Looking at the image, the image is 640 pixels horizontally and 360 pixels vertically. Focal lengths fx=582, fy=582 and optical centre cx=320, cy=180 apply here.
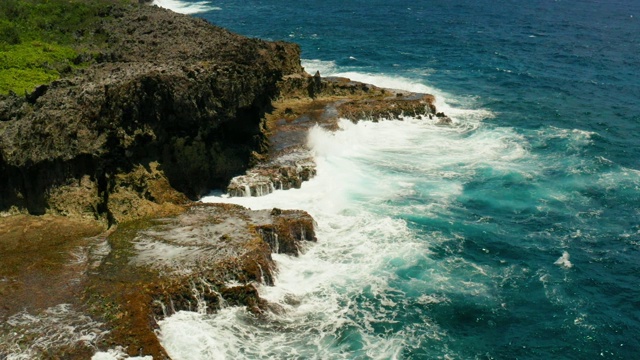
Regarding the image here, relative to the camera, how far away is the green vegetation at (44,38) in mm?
37469

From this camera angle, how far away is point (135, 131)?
106ft

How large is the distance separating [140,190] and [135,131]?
3.32 metres

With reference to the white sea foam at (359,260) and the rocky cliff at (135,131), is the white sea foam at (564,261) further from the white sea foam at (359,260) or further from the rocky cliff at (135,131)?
the rocky cliff at (135,131)

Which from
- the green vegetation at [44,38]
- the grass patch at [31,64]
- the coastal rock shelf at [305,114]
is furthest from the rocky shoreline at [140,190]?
the green vegetation at [44,38]

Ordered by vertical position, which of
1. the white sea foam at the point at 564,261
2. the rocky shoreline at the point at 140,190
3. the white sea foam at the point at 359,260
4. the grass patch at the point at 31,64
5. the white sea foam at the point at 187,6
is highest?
the white sea foam at the point at 187,6

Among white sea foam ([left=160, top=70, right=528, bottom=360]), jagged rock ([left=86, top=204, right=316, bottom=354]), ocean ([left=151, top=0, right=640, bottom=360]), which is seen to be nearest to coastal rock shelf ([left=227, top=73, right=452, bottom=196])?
white sea foam ([left=160, top=70, right=528, bottom=360])

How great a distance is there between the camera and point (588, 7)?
11450 cm

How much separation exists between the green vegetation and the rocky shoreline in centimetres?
268

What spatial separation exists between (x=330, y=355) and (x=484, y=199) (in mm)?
19525

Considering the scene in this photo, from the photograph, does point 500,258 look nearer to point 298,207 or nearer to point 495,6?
point 298,207

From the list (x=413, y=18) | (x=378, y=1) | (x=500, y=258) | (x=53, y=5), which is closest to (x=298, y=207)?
(x=500, y=258)

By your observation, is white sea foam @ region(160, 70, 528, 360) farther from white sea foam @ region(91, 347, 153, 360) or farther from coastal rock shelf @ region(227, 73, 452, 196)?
white sea foam @ region(91, 347, 153, 360)

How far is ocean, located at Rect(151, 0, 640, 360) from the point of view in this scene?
84.0 feet

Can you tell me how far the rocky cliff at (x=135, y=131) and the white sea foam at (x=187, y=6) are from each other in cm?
6938
